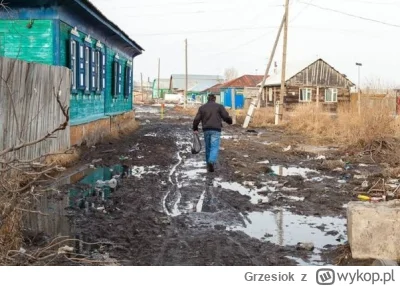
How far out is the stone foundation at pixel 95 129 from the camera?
14453 millimetres

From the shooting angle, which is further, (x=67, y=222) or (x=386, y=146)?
(x=386, y=146)

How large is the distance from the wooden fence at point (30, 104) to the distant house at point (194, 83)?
85980 millimetres

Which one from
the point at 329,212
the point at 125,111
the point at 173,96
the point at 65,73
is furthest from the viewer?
the point at 173,96

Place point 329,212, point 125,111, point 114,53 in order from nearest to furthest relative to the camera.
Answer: point 329,212 < point 114,53 < point 125,111

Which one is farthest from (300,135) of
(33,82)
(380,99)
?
(33,82)

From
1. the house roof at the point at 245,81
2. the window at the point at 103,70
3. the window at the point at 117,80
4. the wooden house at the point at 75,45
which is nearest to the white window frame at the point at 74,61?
the wooden house at the point at 75,45

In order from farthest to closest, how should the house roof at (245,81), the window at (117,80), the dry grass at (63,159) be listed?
the house roof at (245,81)
the window at (117,80)
the dry grass at (63,159)

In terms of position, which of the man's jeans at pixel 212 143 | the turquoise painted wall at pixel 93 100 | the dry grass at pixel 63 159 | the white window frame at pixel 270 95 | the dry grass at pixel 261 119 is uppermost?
the white window frame at pixel 270 95

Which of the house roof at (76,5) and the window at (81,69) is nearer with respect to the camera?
the house roof at (76,5)

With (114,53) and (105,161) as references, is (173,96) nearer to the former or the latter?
(114,53)

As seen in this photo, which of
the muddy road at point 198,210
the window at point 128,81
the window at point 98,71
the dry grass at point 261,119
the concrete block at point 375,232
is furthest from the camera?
the dry grass at point 261,119

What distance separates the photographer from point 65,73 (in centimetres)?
1234

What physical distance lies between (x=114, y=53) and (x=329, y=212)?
17111mm
